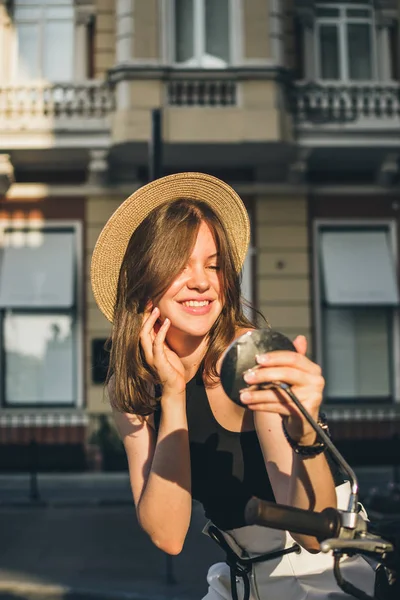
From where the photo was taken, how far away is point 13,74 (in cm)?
1459

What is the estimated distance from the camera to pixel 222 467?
213 cm

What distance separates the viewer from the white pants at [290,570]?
1.82 m

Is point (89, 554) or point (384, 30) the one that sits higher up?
point (384, 30)

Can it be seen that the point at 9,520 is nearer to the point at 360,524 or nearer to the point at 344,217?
the point at 344,217

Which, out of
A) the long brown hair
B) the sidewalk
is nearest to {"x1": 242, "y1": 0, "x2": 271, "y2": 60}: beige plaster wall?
the sidewalk

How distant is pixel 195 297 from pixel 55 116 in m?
12.4

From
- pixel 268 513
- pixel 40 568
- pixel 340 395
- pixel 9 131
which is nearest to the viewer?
pixel 268 513

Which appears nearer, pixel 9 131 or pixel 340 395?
pixel 9 131

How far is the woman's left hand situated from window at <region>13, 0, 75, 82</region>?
14.1 m

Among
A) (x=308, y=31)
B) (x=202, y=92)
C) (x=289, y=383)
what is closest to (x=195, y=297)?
(x=289, y=383)

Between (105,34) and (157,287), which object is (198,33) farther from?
(157,287)

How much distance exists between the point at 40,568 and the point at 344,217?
29.6 ft

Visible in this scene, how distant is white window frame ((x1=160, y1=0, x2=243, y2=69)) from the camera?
13.8m

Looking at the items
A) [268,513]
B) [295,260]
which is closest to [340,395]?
[295,260]
